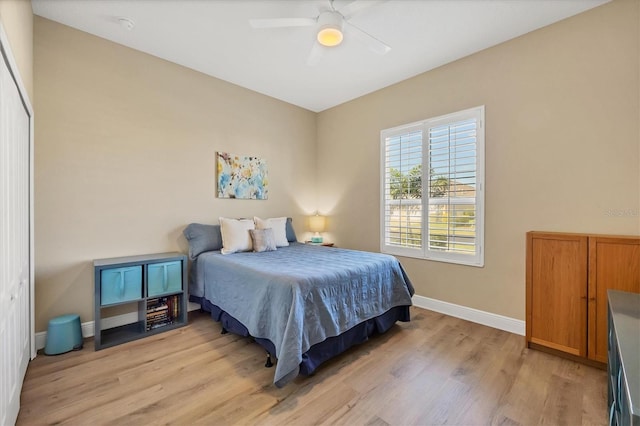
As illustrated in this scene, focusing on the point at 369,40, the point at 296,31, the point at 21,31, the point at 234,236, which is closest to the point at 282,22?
the point at 296,31

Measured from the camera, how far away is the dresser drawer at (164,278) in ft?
8.76

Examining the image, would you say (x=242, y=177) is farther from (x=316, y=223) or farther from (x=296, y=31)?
Answer: (x=296, y=31)

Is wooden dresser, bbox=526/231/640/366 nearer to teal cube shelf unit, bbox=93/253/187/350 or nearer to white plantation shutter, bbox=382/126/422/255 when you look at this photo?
white plantation shutter, bbox=382/126/422/255

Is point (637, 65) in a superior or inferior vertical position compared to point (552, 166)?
superior

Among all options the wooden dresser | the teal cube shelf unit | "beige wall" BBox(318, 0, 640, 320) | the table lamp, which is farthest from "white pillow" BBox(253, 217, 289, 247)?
the wooden dresser

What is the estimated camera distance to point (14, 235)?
169 cm

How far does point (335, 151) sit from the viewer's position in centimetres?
450

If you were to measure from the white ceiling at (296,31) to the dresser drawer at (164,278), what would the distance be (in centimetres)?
223

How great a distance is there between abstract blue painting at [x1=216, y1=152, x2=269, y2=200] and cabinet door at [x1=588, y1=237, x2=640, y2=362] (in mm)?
3513

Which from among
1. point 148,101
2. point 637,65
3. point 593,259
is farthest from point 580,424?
point 148,101

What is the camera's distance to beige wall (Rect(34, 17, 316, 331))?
2.47 m

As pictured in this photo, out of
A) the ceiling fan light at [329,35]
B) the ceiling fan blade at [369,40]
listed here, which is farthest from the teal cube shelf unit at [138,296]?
the ceiling fan blade at [369,40]

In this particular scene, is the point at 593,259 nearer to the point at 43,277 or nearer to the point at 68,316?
the point at 68,316

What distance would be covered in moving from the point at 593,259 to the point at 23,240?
13.7 feet
